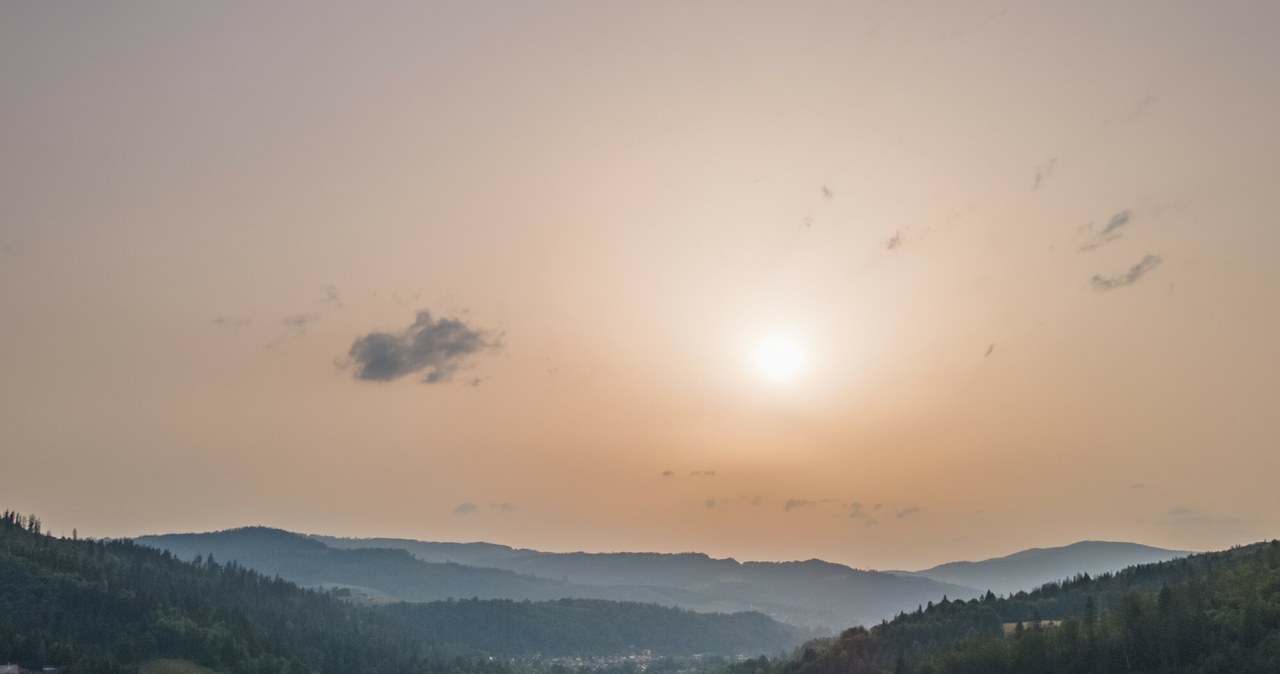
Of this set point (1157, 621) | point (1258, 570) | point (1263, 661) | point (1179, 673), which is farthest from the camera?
point (1258, 570)

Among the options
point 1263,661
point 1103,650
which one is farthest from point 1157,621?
point 1263,661

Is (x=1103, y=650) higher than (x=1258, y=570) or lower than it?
lower

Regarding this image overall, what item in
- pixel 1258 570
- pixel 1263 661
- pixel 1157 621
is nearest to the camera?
pixel 1263 661

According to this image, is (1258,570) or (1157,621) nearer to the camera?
(1157,621)

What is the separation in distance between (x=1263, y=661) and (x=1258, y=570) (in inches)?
1723

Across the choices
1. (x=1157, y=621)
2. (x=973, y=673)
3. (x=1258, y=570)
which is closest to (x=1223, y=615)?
Result: (x=1157, y=621)

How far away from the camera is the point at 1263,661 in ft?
513

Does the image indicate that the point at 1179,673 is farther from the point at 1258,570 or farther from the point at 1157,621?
the point at 1258,570

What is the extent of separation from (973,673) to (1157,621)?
109 feet

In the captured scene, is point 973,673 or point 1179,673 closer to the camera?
point 1179,673

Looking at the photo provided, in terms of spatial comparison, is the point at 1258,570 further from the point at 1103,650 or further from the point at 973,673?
the point at 973,673

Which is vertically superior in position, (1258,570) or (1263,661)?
(1258,570)

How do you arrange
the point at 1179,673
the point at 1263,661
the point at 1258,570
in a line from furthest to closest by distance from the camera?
the point at 1258,570
the point at 1179,673
the point at 1263,661

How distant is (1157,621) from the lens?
181000 millimetres
